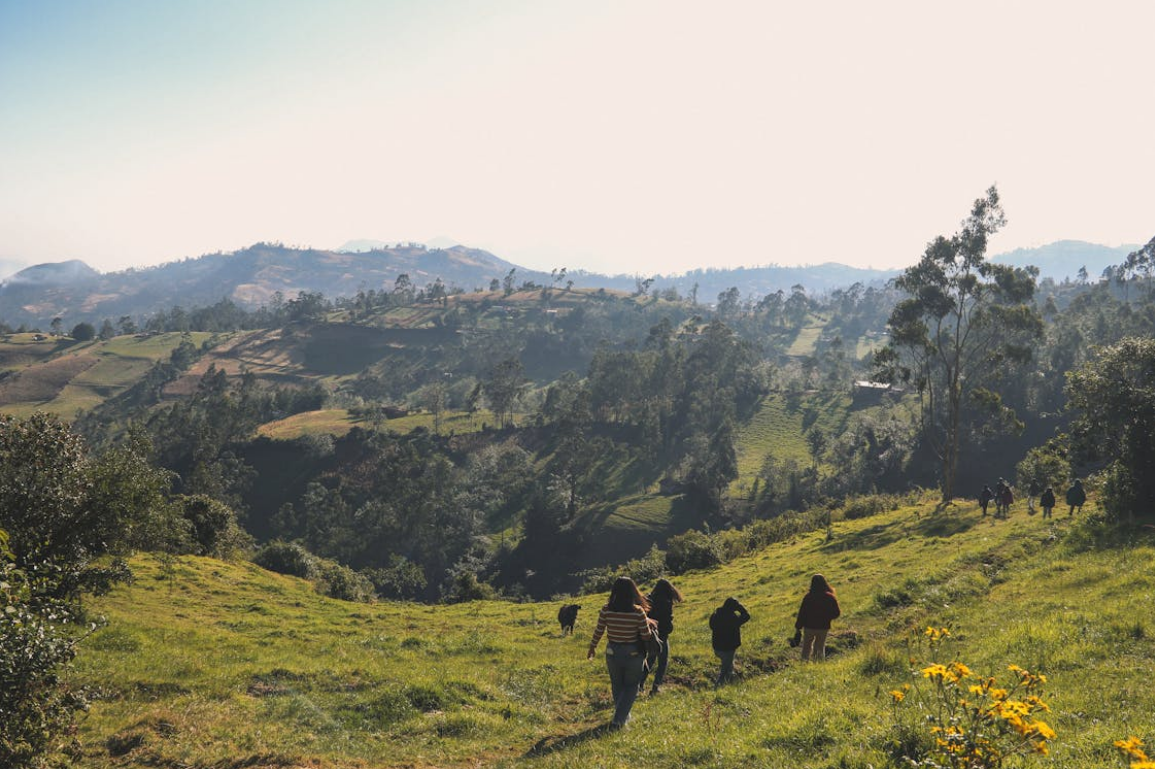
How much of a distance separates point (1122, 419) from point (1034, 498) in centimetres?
1878

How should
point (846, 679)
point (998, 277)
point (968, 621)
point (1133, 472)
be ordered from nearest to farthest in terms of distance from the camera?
point (846, 679) < point (968, 621) < point (1133, 472) < point (998, 277)

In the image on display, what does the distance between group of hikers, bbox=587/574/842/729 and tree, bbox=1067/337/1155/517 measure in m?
18.0

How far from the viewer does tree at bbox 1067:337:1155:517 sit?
82.3ft

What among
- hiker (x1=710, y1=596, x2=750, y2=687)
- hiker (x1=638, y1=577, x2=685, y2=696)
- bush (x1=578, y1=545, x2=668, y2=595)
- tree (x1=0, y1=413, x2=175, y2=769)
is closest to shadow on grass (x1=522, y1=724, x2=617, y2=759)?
hiker (x1=638, y1=577, x2=685, y2=696)

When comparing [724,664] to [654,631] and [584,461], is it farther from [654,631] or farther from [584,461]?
[584,461]

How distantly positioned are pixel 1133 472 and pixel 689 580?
903 inches

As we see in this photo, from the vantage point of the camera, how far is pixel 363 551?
93.8m

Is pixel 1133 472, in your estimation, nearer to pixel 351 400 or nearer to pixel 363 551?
pixel 363 551

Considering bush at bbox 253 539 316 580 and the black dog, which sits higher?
the black dog

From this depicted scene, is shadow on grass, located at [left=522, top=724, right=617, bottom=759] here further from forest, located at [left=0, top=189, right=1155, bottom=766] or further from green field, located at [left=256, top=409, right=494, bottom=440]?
green field, located at [left=256, top=409, right=494, bottom=440]

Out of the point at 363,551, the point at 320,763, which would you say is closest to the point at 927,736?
the point at 320,763

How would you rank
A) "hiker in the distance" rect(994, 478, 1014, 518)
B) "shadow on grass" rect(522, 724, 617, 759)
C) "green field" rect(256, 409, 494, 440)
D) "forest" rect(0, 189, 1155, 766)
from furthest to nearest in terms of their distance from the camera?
"green field" rect(256, 409, 494, 440), "hiker in the distance" rect(994, 478, 1014, 518), "forest" rect(0, 189, 1155, 766), "shadow on grass" rect(522, 724, 617, 759)

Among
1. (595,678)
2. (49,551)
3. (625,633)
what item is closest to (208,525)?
(49,551)

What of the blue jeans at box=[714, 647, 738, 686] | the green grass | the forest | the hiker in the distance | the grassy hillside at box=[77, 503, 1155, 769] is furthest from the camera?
the green grass
